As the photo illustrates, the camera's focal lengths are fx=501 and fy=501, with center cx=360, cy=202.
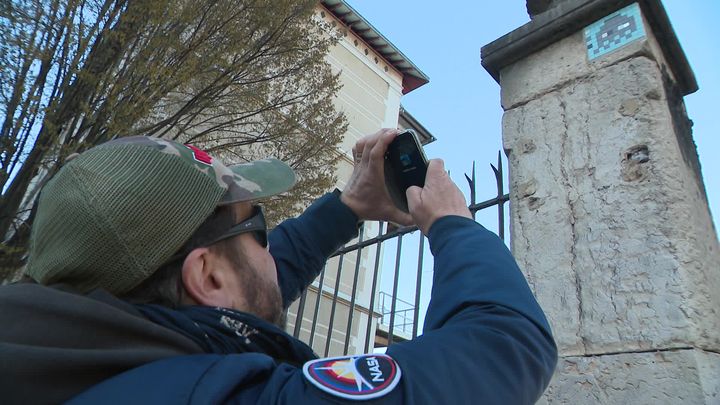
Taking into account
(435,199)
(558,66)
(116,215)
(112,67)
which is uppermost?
(112,67)

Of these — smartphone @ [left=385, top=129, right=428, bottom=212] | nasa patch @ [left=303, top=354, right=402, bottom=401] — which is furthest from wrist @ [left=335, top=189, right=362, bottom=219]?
nasa patch @ [left=303, top=354, right=402, bottom=401]

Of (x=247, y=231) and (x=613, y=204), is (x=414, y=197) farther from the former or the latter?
Result: (x=613, y=204)

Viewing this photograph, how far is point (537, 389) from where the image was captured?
31.5 inches

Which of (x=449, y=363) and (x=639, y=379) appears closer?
(x=449, y=363)

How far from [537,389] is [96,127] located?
4.11m

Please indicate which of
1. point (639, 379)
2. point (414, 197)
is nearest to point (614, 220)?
point (639, 379)

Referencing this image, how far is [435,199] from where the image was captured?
3.40 feet

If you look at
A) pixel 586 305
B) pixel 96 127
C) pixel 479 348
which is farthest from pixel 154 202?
pixel 96 127

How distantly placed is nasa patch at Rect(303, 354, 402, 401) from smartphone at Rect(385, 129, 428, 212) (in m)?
0.52

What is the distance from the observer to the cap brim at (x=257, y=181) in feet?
3.44

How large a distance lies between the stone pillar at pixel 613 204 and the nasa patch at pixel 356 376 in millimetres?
1217

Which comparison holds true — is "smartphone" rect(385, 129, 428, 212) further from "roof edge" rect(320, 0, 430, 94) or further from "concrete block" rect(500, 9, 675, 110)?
"roof edge" rect(320, 0, 430, 94)

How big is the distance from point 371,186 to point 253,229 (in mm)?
480

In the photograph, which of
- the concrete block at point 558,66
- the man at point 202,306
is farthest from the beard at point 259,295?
the concrete block at point 558,66
